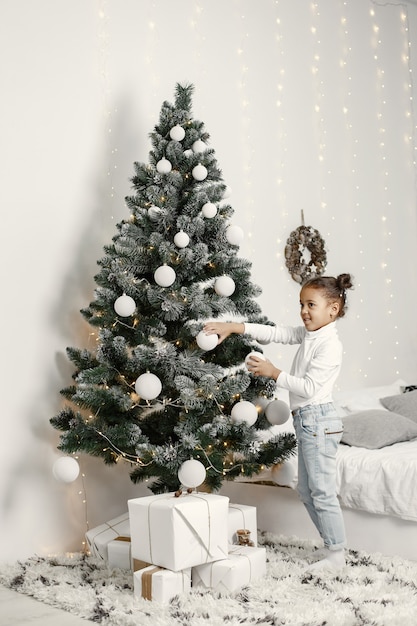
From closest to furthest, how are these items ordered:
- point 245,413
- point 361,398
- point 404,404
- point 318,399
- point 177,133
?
point 245,413, point 318,399, point 177,133, point 404,404, point 361,398

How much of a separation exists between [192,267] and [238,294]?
0.22 m

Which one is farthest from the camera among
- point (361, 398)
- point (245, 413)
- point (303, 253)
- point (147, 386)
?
point (303, 253)

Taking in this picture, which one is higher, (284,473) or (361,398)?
(361,398)

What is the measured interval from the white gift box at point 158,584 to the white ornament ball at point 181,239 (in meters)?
1.15

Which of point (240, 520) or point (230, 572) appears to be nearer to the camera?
point (230, 572)

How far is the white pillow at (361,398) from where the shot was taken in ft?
12.6

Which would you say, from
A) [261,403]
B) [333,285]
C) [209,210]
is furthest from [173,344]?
[333,285]

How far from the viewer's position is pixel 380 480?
284cm

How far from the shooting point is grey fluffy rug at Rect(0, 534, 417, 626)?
7.25 ft

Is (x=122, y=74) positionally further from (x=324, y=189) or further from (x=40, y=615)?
(x=40, y=615)

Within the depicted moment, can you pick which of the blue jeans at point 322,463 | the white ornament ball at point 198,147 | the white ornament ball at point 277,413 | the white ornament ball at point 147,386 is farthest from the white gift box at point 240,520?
the white ornament ball at point 198,147

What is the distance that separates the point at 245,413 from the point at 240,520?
458 millimetres

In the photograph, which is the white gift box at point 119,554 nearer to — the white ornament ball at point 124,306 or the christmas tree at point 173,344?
the christmas tree at point 173,344

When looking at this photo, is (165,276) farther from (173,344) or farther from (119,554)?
(119,554)
